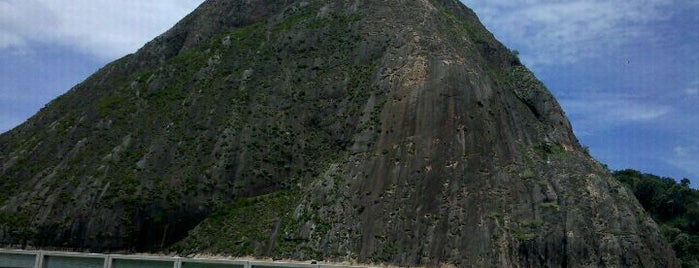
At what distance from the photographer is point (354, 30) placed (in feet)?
275

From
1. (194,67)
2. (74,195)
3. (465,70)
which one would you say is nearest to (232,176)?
(74,195)

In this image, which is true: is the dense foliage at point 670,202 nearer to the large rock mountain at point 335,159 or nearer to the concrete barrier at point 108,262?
the large rock mountain at point 335,159

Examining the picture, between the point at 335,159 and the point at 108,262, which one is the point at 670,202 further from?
the point at 108,262

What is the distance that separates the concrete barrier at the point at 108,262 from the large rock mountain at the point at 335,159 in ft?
118

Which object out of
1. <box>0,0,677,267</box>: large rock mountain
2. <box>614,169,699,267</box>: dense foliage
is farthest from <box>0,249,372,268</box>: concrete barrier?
<box>614,169,699,267</box>: dense foliage

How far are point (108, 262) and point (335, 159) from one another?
4853cm

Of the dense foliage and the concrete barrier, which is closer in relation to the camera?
the concrete barrier

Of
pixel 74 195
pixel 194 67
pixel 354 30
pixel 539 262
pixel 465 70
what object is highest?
pixel 194 67

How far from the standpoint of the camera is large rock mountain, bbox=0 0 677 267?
57625 millimetres

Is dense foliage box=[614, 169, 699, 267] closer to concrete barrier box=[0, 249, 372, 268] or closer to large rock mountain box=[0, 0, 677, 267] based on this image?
large rock mountain box=[0, 0, 677, 267]

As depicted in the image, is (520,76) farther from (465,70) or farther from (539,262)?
(539,262)

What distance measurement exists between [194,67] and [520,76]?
4306 cm

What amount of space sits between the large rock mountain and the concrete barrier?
36.0 m

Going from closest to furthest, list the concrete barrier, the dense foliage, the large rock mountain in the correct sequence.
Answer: the concrete barrier
the large rock mountain
the dense foliage
